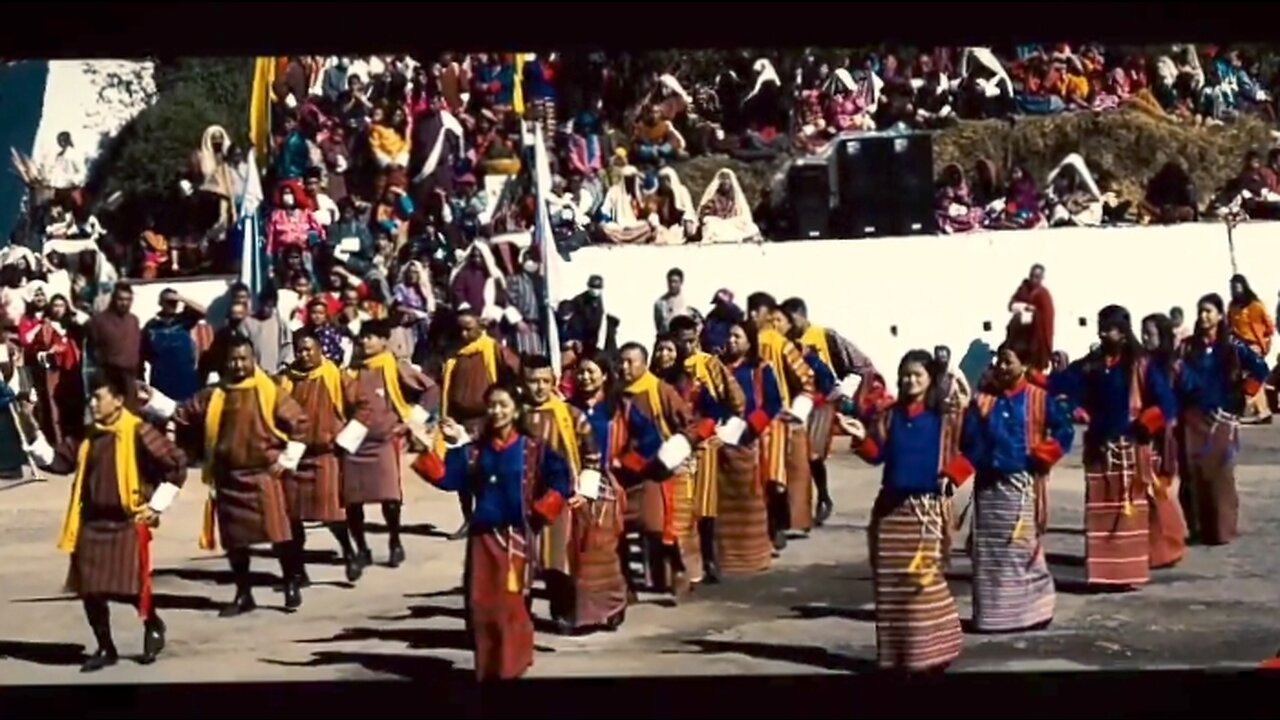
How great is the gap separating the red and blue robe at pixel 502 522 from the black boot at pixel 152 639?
856 mm

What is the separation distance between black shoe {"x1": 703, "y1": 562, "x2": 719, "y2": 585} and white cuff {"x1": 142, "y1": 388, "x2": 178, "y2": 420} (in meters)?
1.60

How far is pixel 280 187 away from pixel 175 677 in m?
1.44

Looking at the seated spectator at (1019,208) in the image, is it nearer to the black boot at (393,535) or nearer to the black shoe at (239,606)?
the black boot at (393,535)

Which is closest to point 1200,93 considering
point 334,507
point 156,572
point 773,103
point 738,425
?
point 773,103

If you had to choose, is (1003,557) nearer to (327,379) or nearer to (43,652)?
(327,379)

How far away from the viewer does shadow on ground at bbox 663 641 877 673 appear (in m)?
6.70

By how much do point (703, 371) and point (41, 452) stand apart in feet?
6.28

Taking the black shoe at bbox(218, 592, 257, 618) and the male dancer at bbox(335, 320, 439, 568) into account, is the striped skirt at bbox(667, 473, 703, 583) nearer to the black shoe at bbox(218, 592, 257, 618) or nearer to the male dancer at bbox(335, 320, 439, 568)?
the male dancer at bbox(335, 320, 439, 568)

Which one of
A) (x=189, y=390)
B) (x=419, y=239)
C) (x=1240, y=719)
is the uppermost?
(x=419, y=239)

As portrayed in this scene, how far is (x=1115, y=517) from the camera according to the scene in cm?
693

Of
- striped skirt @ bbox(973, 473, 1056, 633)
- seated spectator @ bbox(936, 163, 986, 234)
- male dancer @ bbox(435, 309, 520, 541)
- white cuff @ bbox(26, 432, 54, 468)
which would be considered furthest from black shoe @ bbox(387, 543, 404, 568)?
seated spectator @ bbox(936, 163, 986, 234)

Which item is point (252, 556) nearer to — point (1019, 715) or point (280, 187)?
point (280, 187)

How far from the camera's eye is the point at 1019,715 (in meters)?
6.73

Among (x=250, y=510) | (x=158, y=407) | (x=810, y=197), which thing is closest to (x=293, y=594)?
(x=250, y=510)
